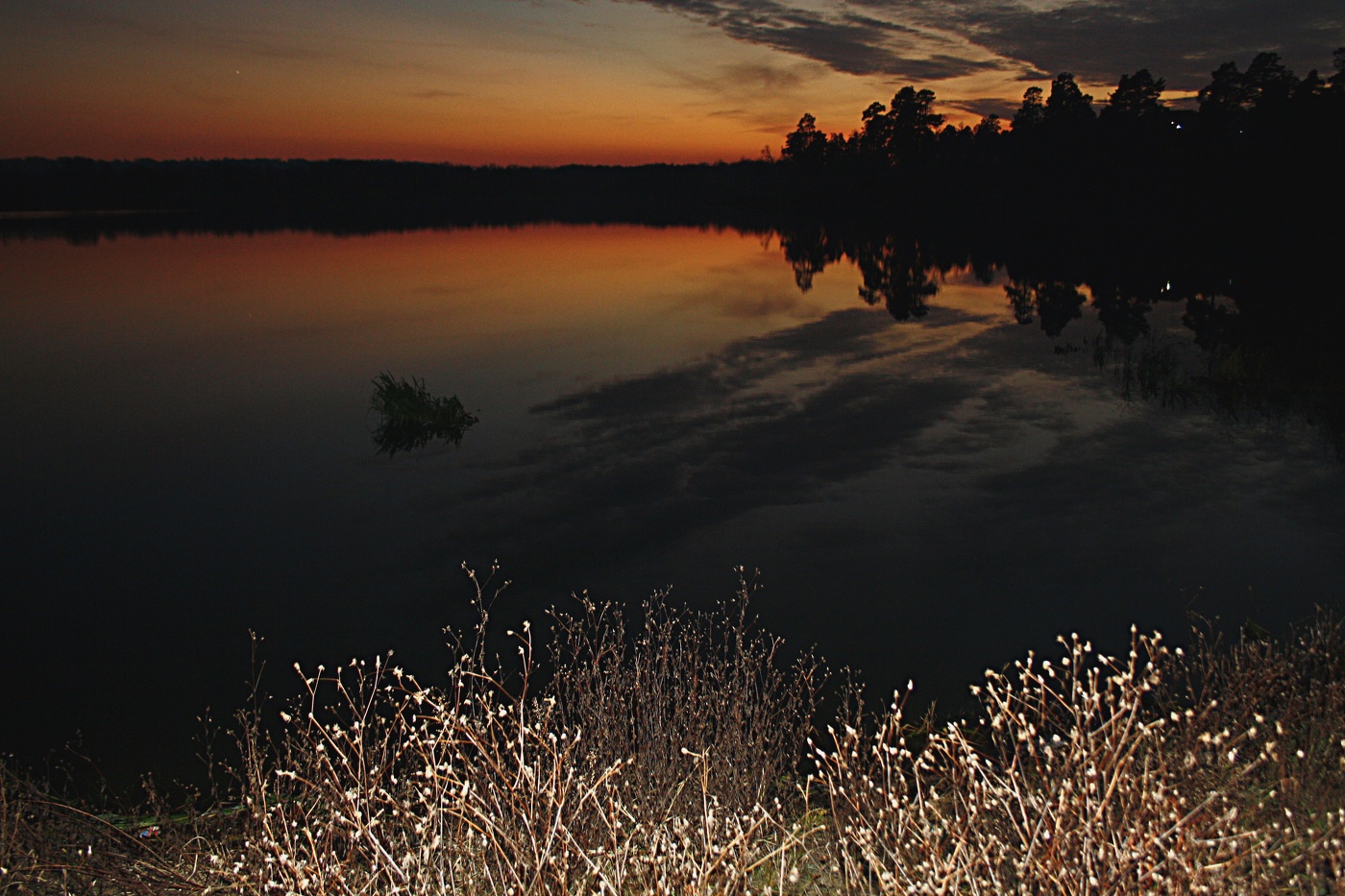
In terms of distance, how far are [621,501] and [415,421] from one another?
5.41 m

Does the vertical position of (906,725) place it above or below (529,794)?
below

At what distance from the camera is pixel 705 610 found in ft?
28.3

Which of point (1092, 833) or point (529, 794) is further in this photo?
point (529, 794)

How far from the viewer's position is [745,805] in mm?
4785

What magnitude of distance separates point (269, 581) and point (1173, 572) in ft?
32.4

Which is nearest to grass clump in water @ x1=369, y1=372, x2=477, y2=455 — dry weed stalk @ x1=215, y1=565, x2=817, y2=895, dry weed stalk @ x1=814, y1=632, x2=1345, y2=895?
dry weed stalk @ x1=215, y1=565, x2=817, y2=895

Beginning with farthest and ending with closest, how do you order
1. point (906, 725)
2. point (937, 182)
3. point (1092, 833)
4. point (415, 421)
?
point (937, 182) < point (415, 421) < point (906, 725) < point (1092, 833)

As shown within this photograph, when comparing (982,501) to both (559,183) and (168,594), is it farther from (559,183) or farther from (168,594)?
(559,183)

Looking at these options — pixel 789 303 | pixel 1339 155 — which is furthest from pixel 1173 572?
pixel 1339 155

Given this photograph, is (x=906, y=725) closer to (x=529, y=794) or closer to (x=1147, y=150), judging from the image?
(x=529, y=794)

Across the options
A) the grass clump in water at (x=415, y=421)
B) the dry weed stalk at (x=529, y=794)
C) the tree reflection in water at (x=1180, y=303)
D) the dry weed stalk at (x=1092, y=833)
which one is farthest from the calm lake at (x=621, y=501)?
the dry weed stalk at (x=1092, y=833)

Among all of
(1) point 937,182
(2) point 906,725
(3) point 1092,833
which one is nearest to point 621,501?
(2) point 906,725

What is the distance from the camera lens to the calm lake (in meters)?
8.17

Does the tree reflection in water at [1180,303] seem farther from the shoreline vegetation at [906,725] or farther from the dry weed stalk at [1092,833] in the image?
the dry weed stalk at [1092,833]
